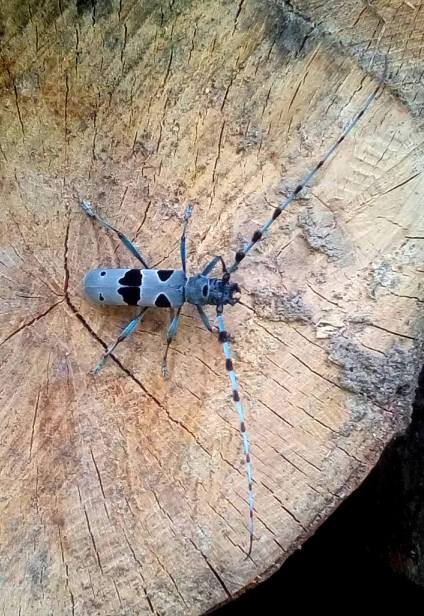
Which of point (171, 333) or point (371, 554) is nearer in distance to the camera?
point (171, 333)

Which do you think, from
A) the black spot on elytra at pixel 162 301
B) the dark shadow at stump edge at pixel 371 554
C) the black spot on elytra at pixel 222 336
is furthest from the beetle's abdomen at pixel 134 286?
the dark shadow at stump edge at pixel 371 554

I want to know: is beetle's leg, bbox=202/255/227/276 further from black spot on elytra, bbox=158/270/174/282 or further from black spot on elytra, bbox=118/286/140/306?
black spot on elytra, bbox=118/286/140/306

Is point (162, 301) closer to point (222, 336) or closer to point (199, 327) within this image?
point (199, 327)

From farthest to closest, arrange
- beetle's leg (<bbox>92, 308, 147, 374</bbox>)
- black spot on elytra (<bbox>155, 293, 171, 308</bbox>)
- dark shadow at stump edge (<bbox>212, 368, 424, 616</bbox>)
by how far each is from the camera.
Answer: dark shadow at stump edge (<bbox>212, 368, 424, 616</bbox>), black spot on elytra (<bbox>155, 293, 171, 308</bbox>), beetle's leg (<bbox>92, 308, 147, 374</bbox>)

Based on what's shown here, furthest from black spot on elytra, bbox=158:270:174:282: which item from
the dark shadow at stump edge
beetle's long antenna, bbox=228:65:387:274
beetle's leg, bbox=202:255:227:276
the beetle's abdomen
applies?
the dark shadow at stump edge

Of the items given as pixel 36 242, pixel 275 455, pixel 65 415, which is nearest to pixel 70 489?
pixel 65 415

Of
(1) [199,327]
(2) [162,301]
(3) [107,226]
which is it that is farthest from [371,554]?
(3) [107,226]
